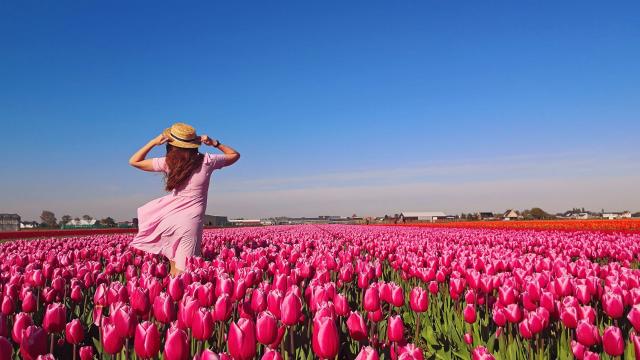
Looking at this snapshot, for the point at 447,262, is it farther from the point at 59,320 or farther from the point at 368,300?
the point at 59,320

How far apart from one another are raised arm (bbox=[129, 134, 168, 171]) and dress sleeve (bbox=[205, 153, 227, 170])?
65 centimetres

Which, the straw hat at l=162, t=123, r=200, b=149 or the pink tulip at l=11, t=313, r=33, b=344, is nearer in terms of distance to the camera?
the pink tulip at l=11, t=313, r=33, b=344

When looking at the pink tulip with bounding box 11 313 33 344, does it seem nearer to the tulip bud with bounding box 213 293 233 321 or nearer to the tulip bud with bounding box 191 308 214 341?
the tulip bud with bounding box 191 308 214 341

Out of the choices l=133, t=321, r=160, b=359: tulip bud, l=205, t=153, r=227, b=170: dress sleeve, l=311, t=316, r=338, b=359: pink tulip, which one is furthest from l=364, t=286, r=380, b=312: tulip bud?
l=205, t=153, r=227, b=170: dress sleeve

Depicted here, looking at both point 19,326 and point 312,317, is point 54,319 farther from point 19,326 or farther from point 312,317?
point 312,317

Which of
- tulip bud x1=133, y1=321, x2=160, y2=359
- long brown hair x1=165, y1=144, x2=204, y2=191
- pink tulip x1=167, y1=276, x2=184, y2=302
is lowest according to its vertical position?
tulip bud x1=133, y1=321, x2=160, y2=359

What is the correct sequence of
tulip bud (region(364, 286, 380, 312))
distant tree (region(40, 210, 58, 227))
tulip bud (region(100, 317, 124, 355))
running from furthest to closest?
1. distant tree (region(40, 210, 58, 227))
2. tulip bud (region(364, 286, 380, 312))
3. tulip bud (region(100, 317, 124, 355))

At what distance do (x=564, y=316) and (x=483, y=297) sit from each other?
1.39m

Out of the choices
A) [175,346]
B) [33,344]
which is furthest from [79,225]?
[175,346]

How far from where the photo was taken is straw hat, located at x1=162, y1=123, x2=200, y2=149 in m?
6.68

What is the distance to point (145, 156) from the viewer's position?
6.92 meters

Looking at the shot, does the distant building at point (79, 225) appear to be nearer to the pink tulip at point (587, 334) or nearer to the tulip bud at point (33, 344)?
the tulip bud at point (33, 344)

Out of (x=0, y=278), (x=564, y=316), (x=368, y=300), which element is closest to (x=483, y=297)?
(x=564, y=316)

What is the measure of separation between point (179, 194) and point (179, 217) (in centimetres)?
34
